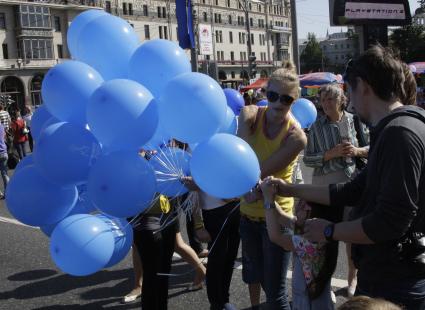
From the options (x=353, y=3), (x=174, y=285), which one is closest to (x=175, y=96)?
(x=174, y=285)

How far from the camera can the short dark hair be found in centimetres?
185

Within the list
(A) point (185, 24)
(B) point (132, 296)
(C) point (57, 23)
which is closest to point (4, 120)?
(A) point (185, 24)

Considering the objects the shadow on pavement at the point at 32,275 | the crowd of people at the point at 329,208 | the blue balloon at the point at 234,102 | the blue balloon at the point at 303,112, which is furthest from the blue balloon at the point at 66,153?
the blue balloon at the point at 303,112

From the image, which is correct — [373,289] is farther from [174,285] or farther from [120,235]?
[174,285]

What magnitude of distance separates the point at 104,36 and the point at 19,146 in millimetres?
10325

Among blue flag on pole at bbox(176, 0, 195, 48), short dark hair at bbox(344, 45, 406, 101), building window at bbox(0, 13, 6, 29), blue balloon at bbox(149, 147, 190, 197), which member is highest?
building window at bbox(0, 13, 6, 29)

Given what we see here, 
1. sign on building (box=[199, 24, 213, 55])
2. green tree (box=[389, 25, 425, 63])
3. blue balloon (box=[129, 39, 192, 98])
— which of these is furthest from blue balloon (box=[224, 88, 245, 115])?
green tree (box=[389, 25, 425, 63])

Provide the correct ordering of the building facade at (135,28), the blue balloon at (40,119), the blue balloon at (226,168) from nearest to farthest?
1. the blue balloon at (226,168)
2. the blue balloon at (40,119)
3. the building facade at (135,28)

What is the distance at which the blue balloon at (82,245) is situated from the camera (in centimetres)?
240

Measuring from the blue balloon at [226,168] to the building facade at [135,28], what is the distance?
32.6ft

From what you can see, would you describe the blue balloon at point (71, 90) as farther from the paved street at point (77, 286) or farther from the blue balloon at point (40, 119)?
the paved street at point (77, 286)

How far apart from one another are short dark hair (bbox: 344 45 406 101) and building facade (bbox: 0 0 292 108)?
10457 millimetres

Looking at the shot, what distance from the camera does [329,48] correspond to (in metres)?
161

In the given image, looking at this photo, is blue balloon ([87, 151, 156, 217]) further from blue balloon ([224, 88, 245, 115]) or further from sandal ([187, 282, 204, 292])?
blue balloon ([224, 88, 245, 115])
